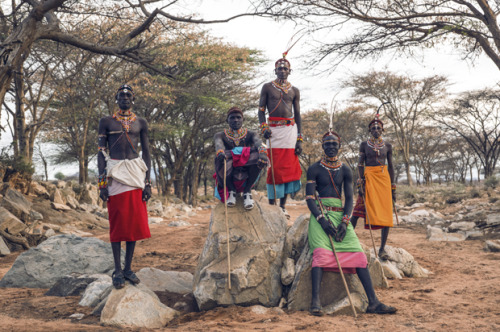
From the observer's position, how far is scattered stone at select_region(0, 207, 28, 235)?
27.1 ft

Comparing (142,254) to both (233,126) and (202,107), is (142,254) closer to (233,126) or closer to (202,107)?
(233,126)

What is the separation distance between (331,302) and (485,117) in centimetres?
2813

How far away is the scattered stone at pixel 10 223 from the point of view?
825cm

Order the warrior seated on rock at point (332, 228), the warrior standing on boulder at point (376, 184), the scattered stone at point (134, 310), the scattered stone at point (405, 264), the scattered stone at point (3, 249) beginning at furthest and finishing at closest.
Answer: the scattered stone at point (3, 249) < the warrior standing on boulder at point (376, 184) < the scattered stone at point (405, 264) < the warrior seated on rock at point (332, 228) < the scattered stone at point (134, 310)

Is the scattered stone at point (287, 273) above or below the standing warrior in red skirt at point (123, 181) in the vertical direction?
below

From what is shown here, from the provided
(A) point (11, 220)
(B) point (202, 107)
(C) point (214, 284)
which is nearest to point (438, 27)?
(C) point (214, 284)

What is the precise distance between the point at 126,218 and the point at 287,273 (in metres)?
1.94

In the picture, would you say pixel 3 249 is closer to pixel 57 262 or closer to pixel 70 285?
pixel 57 262

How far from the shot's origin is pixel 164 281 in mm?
5230

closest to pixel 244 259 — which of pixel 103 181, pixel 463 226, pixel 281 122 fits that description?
pixel 103 181

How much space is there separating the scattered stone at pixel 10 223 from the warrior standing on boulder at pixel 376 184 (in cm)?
713

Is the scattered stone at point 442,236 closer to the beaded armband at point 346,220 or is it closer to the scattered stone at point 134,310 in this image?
the beaded armband at point 346,220

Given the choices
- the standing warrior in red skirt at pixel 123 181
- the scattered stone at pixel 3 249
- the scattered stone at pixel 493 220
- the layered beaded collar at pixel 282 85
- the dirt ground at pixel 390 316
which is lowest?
the dirt ground at pixel 390 316

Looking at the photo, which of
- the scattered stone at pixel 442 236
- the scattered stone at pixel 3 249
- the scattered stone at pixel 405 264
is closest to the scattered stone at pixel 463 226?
the scattered stone at pixel 442 236
